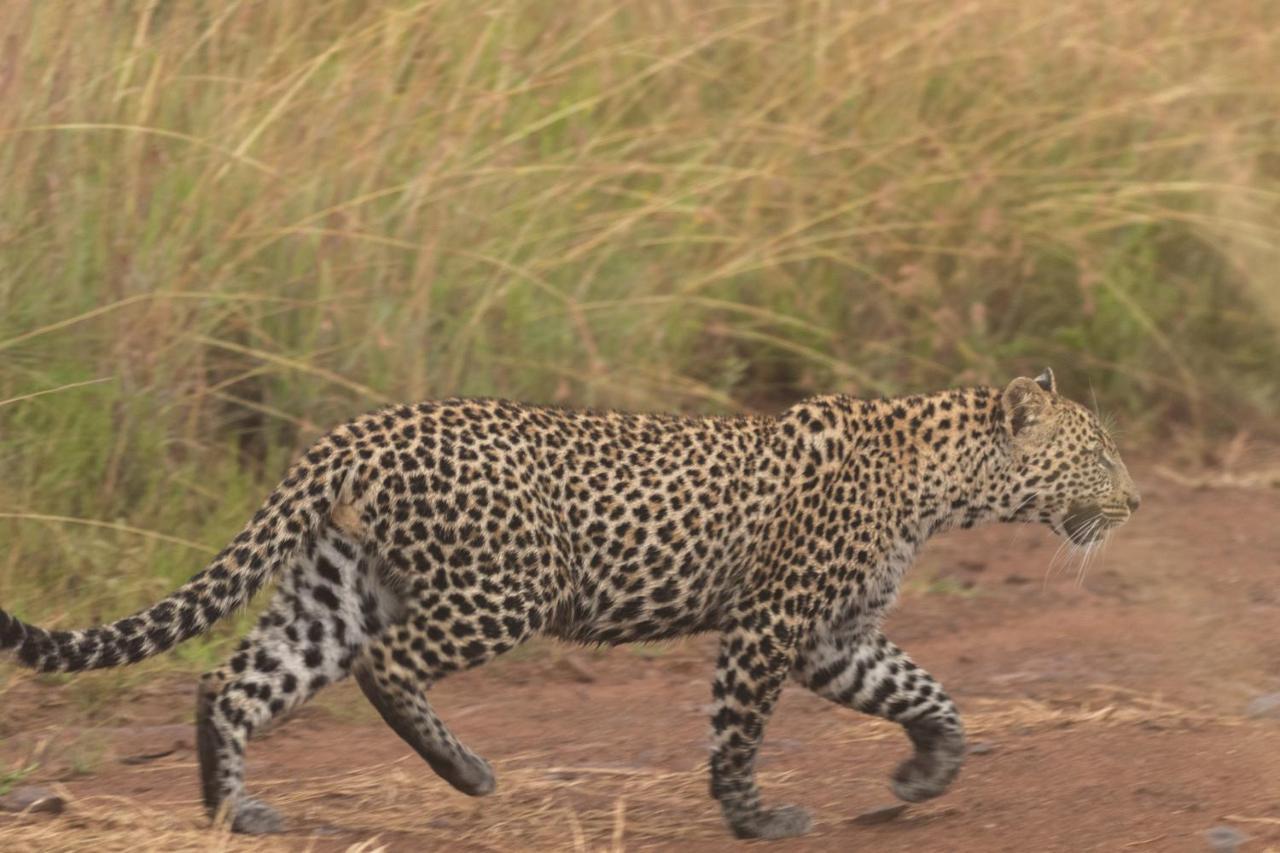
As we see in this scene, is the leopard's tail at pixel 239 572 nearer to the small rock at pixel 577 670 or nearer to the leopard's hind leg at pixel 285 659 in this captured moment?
the leopard's hind leg at pixel 285 659

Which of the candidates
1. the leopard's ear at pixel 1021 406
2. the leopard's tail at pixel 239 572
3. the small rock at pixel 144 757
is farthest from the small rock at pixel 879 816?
the small rock at pixel 144 757

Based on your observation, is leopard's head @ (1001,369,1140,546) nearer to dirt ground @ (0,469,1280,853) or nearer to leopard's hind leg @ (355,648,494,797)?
dirt ground @ (0,469,1280,853)

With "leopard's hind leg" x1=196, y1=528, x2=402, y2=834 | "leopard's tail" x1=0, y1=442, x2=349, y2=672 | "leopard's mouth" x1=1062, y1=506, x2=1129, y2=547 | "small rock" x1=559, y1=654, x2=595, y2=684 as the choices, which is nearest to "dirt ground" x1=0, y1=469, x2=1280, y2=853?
"small rock" x1=559, y1=654, x2=595, y2=684

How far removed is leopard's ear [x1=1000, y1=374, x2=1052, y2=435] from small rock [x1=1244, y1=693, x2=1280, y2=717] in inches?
46.7

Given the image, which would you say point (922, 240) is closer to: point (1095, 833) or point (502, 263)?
point (502, 263)

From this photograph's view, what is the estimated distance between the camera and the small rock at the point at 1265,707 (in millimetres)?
6102

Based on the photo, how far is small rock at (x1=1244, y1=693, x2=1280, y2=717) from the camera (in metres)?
6.10

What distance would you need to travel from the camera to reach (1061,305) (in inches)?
364

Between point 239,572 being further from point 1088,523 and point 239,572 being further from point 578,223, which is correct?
point 578,223

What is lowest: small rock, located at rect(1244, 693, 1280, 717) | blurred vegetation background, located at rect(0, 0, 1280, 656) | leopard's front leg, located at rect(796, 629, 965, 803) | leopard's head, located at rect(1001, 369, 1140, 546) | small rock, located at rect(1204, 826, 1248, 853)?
small rock, located at rect(1204, 826, 1248, 853)

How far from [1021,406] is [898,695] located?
882 millimetres

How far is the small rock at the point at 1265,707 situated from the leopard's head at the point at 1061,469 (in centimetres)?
78

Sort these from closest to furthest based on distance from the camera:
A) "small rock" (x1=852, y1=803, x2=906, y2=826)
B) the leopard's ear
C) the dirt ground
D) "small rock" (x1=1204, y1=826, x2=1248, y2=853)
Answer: "small rock" (x1=1204, y1=826, x2=1248, y2=853) < the dirt ground < "small rock" (x1=852, y1=803, x2=906, y2=826) < the leopard's ear

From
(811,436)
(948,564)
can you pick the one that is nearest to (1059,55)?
(948,564)
